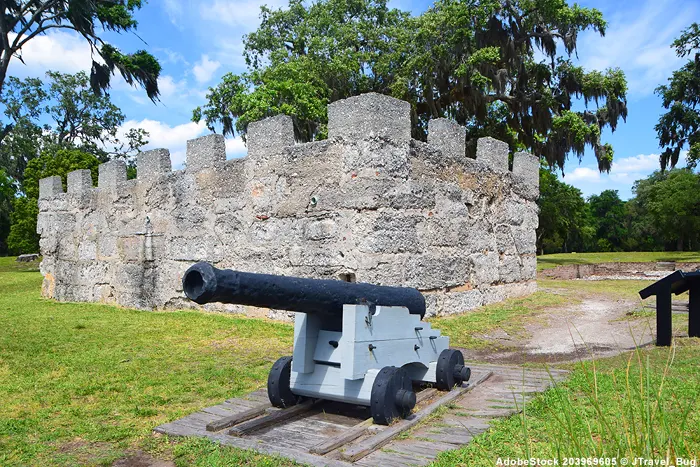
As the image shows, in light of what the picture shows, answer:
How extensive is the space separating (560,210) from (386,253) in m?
35.4

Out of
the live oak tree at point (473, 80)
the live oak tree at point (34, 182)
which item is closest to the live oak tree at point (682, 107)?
the live oak tree at point (473, 80)

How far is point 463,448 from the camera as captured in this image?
138 inches

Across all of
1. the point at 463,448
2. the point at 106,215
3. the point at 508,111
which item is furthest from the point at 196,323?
the point at 508,111

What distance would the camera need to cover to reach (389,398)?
12.9 ft

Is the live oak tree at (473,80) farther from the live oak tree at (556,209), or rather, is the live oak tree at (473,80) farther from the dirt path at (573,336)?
the live oak tree at (556,209)

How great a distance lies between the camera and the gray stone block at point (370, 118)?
7.84 meters

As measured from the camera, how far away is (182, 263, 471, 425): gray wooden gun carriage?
12.5 feet

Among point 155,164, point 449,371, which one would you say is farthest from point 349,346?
point 155,164

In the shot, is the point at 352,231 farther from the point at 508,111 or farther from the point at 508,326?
the point at 508,111

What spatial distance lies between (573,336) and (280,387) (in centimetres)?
530

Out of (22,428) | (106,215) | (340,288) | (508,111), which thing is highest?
(508,111)

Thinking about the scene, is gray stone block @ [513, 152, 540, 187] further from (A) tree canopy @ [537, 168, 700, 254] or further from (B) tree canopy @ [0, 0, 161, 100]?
(A) tree canopy @ [537, 168, 700, 254]

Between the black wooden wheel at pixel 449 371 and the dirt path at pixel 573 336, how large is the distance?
3.97 feet

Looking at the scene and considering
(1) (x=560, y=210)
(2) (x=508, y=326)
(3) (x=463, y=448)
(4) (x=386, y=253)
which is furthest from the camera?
(1) (x=560, y=210)
